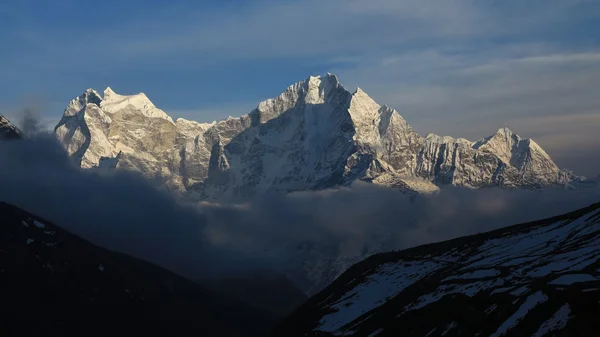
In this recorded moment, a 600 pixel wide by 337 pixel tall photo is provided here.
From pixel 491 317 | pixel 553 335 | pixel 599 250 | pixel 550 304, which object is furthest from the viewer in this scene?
pixel 599 250

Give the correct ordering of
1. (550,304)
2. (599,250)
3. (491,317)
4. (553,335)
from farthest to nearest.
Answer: (599,250) → (491,317) → (550,304) → (553,335)

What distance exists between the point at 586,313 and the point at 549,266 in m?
44.3

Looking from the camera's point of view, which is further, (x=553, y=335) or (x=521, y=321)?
(x=521, y=321)

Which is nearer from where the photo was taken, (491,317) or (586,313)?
(586,313)

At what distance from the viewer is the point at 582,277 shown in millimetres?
173875

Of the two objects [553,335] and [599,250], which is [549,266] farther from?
[553,335]

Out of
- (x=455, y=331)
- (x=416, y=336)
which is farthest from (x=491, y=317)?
(x=416, y=336)

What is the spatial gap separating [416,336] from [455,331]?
13.6 metres

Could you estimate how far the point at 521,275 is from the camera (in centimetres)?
19712

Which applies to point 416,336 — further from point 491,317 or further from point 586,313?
point 586,313

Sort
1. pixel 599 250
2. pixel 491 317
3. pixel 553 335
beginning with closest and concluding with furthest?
pixel 553 335
pixel 491 317
pixel 599 250

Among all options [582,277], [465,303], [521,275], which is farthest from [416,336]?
[582,277]

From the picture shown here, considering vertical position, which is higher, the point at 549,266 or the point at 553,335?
the point at 549,266

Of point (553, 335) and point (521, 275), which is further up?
point (521, 275)
